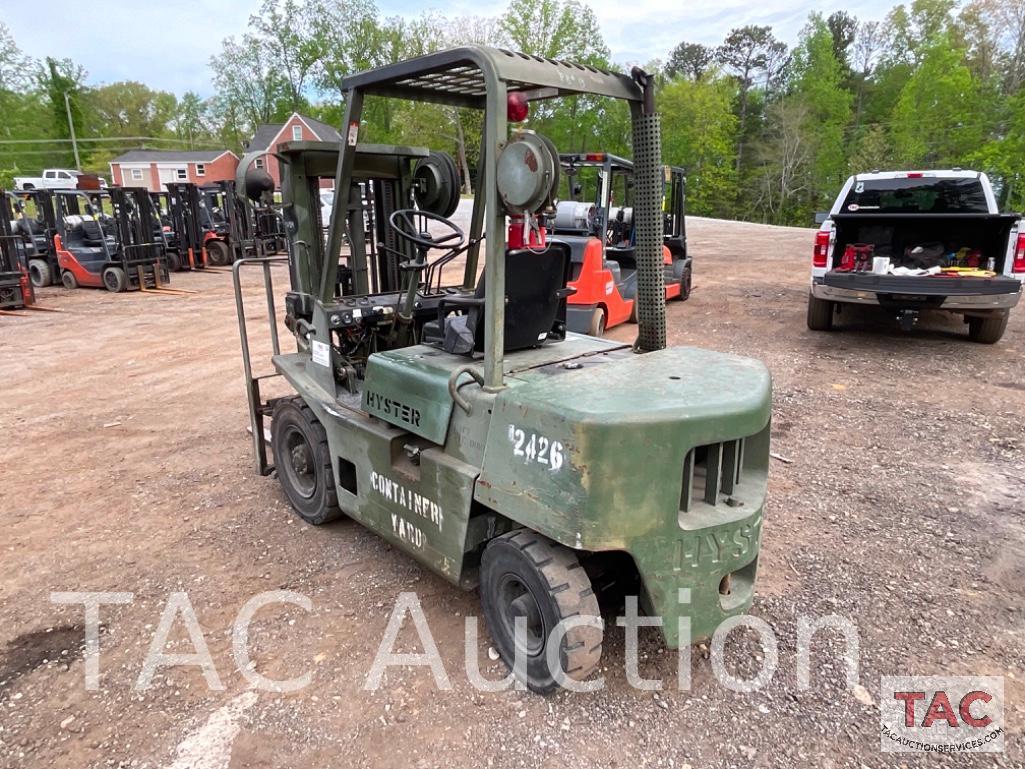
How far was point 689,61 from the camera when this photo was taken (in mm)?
58375

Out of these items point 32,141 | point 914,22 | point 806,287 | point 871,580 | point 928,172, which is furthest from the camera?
point 32,141

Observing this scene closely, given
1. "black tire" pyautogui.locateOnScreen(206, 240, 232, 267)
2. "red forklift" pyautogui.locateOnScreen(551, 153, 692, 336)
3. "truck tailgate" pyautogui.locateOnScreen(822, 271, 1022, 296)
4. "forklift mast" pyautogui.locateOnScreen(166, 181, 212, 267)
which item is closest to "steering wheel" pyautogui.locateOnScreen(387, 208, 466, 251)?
"red forklift" pyautogui.locateOnScreen(551, 153, 692, 336)

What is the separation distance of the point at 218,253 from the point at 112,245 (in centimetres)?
328

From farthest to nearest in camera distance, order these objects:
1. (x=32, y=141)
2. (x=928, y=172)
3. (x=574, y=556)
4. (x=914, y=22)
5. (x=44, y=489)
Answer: (x=32, y=141), (x=914, y=22), (x=928, y=172), (x=44, y=489), (x=574, y=556)

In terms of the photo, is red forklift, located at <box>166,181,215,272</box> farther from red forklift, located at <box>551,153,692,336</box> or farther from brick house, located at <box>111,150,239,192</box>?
brick house, located at <box>111,150,239,192</box>

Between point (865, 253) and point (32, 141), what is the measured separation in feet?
199

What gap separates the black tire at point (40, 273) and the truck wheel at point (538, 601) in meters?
15.8

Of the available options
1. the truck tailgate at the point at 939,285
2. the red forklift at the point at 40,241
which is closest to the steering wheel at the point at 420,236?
the truck tailgate at the point at 939,285

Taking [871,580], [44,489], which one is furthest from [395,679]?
[44,489]

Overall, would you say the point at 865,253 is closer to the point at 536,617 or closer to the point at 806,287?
the point at 806,287

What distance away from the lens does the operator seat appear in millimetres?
3090

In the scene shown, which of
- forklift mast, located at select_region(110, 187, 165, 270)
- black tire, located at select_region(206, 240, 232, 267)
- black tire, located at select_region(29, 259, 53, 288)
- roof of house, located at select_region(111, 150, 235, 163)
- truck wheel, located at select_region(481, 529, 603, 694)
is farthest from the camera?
roof of house, located at select_region(111, 150, 235, 163)

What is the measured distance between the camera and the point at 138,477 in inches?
197

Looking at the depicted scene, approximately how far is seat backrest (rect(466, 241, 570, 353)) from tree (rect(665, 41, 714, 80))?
60676 mm
